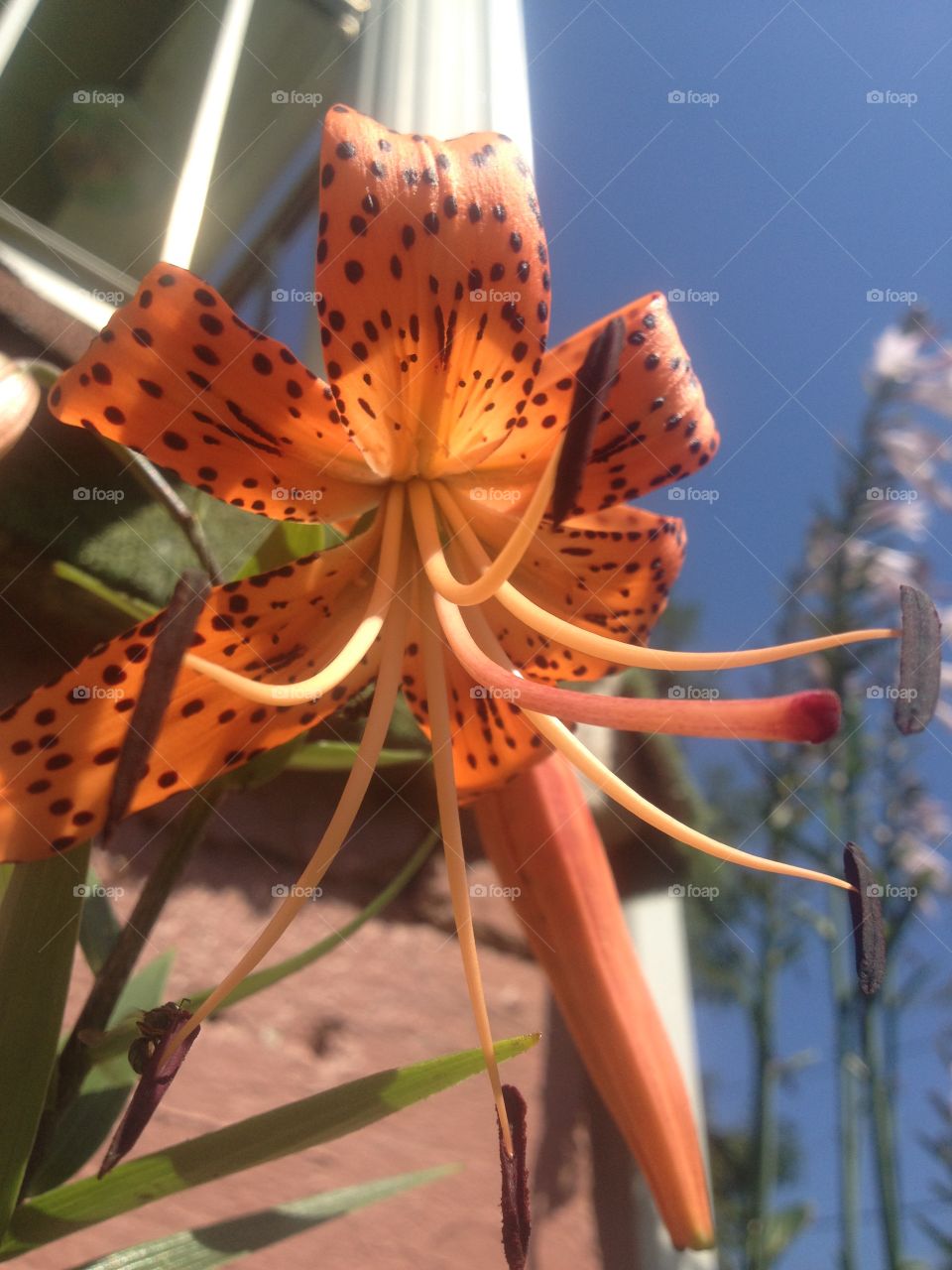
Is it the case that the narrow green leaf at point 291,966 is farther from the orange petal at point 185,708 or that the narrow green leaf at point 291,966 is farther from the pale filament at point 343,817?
the orange petal at point 185,708

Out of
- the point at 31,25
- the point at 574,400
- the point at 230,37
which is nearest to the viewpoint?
the point at 574,400

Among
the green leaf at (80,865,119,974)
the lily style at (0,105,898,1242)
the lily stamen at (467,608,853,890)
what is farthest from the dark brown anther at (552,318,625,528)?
the green leaf at (80,865,119,974)

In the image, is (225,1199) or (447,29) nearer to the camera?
(225,1199)

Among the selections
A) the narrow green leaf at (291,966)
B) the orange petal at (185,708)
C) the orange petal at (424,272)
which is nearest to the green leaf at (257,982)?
the narrow green leaf at (291,966)

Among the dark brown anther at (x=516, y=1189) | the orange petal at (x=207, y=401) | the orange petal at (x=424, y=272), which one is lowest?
the dark brown anther at (x=516, y=1189)

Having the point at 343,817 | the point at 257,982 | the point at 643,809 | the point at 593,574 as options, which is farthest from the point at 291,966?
the point at 593,574

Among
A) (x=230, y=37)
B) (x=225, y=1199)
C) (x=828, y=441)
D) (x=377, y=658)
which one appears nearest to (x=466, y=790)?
(x=377, y=658)

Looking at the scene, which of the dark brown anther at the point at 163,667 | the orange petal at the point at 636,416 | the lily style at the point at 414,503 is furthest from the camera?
the orange petal at the point at 636,416

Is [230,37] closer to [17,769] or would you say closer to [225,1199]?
[17,769]
